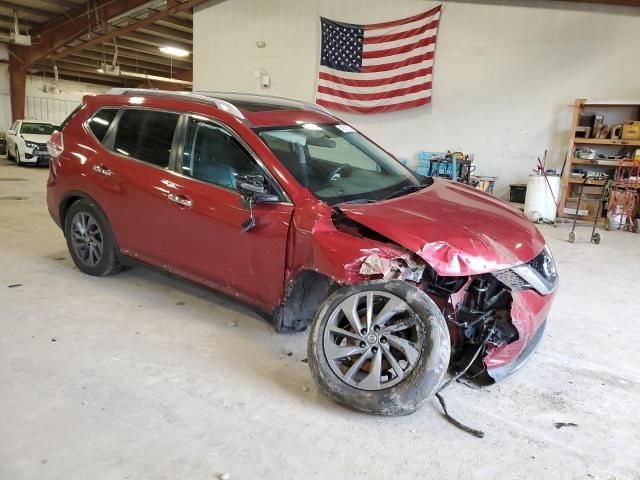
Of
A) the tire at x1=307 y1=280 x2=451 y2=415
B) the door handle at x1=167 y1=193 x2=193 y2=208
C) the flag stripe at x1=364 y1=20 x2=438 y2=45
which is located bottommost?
the tire at x1=307 y1=280 x2=451 y2=415

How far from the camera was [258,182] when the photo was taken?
2.69 metres

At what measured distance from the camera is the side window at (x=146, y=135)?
338cm

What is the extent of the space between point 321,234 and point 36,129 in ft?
49.0

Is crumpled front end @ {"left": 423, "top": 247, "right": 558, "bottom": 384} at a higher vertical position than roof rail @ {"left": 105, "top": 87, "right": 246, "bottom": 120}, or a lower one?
lower

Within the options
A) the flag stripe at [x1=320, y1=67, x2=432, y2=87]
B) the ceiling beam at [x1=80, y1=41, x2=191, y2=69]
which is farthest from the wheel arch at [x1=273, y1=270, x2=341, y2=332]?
the ceiling beam at [x1=80, y1=41, x2=191, y2=69]

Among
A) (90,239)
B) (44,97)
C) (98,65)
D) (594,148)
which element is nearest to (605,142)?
(594,148)

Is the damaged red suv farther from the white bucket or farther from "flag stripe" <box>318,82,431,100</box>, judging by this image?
"flag stripe" <box>318,82,431,100</box>

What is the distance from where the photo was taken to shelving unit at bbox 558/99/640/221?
8.18 meters

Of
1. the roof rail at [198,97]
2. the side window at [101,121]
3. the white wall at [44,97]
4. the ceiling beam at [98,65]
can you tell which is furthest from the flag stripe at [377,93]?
the white wall at [44,97]

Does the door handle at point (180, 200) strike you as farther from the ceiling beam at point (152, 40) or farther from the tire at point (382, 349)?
the ceiling beam at point (152, 40)

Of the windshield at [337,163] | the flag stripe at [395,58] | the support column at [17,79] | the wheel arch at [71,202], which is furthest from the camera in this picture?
the support column at [17,79]

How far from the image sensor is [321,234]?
252 centimetres

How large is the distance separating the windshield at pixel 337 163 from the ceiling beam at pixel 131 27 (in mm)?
9680

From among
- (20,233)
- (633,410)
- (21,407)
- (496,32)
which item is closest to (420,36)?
(496,32)
